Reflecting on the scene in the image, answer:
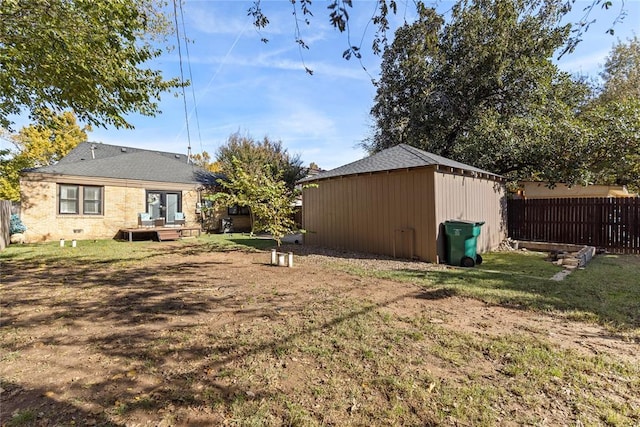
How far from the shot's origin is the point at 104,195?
44.2 feet

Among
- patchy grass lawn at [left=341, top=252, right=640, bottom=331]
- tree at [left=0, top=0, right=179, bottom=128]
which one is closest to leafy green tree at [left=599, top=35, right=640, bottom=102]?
patchy grass lawn at [left=341, top=252, right=640, bottom=331]

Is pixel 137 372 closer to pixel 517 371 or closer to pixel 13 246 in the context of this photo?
pixel 517 371

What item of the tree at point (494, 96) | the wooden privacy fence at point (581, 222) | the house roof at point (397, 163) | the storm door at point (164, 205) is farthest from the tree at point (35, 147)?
the wooden privacy fence at point (581, 222)

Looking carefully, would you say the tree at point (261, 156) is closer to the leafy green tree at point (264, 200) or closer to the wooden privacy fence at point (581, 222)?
the leafy green tree at point (264, 200)

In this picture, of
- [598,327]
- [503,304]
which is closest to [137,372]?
[503,304]

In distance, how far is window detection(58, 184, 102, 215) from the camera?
497 inches

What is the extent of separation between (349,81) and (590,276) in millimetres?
8004

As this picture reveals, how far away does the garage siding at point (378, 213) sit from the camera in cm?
799

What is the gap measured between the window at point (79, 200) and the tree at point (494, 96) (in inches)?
528

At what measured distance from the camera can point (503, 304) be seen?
177 inches

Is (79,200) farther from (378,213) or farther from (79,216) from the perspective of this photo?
(378,213)

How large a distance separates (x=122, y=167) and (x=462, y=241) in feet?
48.2

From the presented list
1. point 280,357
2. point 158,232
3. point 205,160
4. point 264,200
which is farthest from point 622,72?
point 205,160

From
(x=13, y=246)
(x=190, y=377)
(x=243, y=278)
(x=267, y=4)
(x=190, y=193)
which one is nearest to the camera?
(x=190, y=377)
